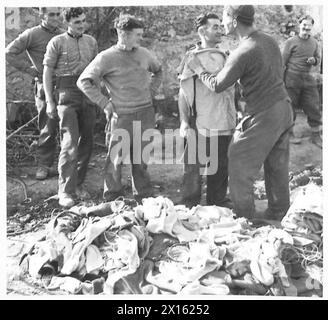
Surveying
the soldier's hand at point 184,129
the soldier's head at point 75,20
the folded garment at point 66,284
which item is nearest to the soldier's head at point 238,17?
the soldier's hand at point 184,129

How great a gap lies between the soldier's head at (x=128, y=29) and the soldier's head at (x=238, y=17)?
2.39 ft

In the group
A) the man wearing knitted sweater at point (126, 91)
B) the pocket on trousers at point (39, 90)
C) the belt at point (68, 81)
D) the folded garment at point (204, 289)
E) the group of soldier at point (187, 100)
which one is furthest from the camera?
the pocket on trousers at point (39, 90)

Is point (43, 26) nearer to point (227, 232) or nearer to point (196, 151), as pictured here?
point (196, 151)

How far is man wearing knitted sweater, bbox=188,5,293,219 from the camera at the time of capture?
5.17 m

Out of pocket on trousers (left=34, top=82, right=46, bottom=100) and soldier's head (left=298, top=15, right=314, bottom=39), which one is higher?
soldier's head (left=298, top=15, right=314, bottom=39)

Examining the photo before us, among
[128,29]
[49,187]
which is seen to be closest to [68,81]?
[128,29]

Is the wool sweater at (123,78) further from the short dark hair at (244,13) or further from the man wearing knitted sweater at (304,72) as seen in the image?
the man wearing knitted sweater at (304,72)

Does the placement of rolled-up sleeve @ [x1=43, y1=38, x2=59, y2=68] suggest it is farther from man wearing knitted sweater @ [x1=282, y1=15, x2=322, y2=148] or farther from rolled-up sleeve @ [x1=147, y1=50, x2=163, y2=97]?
man wearing knitted sweater @ [x1=282, y1=15, x2=322, y2=148]

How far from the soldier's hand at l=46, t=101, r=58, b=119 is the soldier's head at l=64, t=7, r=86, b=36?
2.02 feet

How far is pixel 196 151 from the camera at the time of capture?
18.0ft

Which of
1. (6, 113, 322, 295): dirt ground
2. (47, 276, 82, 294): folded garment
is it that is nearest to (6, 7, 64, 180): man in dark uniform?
(6, 113, 322, 295): dirt ground

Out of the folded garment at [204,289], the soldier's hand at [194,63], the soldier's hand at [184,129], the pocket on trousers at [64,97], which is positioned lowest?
the folded garment at [204,289]

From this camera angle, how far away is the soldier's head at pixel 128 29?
538 centimetres

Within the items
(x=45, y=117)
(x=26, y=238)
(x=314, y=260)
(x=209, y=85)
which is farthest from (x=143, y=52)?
(x=314, y=260)
